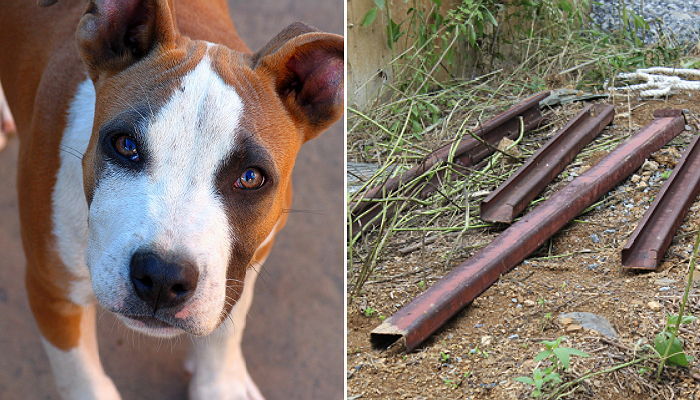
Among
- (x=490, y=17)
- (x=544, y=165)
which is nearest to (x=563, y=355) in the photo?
(x=544, y=165)

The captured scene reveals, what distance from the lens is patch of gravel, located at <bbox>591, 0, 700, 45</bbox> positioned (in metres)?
1.64

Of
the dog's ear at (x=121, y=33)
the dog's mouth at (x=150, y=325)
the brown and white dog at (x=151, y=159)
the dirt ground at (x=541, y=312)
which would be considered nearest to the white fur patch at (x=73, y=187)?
the brown and white dog at (x=151, y=159)

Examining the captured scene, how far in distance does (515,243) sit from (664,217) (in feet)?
0.81

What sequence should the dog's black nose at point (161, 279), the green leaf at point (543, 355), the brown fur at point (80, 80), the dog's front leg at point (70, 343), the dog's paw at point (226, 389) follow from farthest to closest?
the dog's paw at point (226, 389)
the dog's front leg at point (70, 343)
the green leaf at point (543, 355)
the brown fur at point (80, 80)
the dog's black nose at point (161, 279)

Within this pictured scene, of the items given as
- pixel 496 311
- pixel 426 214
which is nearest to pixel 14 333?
pixel 426 214

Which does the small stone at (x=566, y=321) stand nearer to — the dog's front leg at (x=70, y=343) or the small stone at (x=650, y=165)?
the small stone at (x=650, y=165)

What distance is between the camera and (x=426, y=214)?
151cm

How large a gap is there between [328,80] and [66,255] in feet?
1.62

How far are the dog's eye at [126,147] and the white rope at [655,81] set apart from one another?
97 centimetres

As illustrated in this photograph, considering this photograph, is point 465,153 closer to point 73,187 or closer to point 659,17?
point 659,17

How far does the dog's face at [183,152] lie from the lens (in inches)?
39.1

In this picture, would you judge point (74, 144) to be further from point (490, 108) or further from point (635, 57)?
point (635, 57)

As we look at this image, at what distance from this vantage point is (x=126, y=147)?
1.03 m

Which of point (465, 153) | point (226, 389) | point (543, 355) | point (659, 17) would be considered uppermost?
point (659, 17)
